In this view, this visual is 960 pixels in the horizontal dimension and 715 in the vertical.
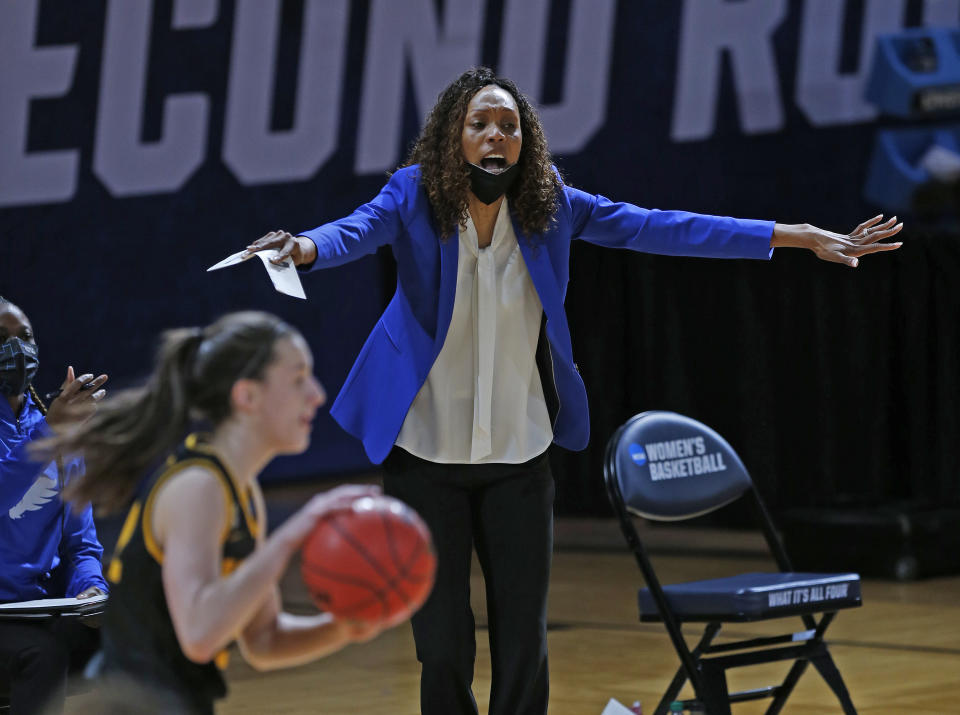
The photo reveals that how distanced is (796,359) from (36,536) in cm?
629

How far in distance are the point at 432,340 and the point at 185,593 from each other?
1.31 meters

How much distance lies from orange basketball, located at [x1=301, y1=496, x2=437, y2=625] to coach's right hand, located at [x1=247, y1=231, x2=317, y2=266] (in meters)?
0.84

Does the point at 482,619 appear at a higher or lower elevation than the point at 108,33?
lower

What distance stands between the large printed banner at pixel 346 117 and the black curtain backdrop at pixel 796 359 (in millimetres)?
1691

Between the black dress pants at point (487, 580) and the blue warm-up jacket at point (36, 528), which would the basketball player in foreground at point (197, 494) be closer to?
the black dress pants at point (487, 580)

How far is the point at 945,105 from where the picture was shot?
381 inches

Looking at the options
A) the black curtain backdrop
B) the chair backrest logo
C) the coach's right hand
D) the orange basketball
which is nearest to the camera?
the orange basketball

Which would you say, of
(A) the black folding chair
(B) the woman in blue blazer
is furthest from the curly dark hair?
(A) the black folding chair

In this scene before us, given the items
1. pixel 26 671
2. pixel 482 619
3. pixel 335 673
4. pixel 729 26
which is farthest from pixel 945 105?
pixel 26 671

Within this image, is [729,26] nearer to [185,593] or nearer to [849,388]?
[849,388]

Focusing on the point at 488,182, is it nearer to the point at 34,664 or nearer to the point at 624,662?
the point at 34,664

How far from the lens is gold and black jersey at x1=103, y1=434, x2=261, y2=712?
2.07 meters

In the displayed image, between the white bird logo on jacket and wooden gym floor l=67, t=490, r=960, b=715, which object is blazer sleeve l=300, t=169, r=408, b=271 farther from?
wooden gym floor l=67, t=490, r=960, b=715

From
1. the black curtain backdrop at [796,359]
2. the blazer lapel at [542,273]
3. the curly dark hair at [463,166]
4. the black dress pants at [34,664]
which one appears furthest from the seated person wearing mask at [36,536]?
the black curtain backdrop at [796,359]
